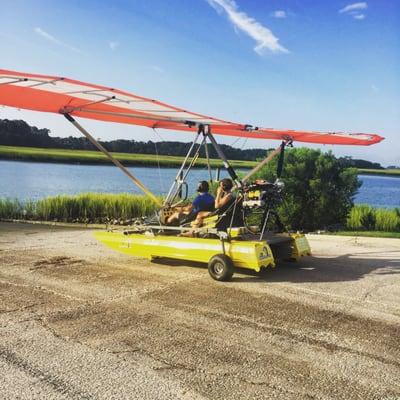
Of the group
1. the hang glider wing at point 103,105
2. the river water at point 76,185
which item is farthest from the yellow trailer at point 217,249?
the river water at point 76,185

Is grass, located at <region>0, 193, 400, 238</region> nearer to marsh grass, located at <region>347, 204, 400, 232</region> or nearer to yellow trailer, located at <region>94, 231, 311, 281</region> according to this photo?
marsh grass, located at <region>347, 204, 400, 232</region>

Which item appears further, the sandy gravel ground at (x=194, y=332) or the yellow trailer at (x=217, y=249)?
the yellow trailer at (x=217, y=249)

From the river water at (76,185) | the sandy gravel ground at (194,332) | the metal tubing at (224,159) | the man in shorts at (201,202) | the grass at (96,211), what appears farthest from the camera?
the river water at (76,185)

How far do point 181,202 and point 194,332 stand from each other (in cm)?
→ 479

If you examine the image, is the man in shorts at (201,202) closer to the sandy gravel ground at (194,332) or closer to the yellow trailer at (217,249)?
the yellow trailer at (217,249)

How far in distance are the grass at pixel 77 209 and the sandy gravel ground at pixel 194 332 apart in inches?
297

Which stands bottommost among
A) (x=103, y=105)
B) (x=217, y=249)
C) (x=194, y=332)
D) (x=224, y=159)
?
(x=194, y=332)

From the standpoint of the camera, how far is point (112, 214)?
55.1ft

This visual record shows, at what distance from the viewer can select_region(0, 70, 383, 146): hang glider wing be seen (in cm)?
746

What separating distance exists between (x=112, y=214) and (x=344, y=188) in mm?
8334

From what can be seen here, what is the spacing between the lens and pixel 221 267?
7.45m

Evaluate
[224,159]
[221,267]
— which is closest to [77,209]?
[224,159]

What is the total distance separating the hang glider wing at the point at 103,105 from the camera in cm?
746

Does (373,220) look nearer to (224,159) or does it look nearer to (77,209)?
(224,159)
